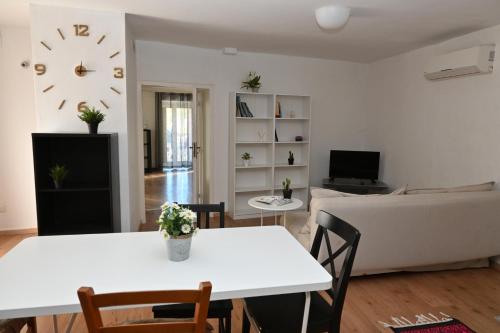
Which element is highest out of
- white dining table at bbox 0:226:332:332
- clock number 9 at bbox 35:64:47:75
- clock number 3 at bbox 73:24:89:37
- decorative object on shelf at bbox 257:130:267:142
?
clock number 3 at bbox 73:24:89:37

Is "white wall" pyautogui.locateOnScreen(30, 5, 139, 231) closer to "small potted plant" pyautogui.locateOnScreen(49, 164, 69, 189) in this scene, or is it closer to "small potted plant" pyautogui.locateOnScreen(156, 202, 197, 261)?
"small potted plant" pyautogui.locateOnScreen(49, 164, 69, 189)

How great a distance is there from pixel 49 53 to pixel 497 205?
4357 millimetres

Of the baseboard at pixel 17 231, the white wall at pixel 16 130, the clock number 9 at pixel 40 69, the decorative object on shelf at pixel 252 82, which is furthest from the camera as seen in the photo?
the decorative object on shelf at pixel 252 82

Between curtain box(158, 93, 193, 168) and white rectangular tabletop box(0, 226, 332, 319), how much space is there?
7.52m

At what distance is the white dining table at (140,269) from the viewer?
1162 mm

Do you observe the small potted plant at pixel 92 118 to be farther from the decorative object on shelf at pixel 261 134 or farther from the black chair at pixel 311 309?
the decorative object on shelf at pixel 261 134

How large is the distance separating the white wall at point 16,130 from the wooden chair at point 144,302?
365 cm

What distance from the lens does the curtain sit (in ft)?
29.8

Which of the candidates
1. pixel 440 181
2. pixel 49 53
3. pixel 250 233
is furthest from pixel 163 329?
pixel 440 181

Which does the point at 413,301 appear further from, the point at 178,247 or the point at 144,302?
the point at 144,302

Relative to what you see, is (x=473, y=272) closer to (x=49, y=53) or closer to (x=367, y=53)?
(x=367, y=53)

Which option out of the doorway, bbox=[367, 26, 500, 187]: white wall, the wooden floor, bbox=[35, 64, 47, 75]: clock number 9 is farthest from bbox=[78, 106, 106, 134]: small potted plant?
the doorway

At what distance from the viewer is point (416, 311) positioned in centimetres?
244

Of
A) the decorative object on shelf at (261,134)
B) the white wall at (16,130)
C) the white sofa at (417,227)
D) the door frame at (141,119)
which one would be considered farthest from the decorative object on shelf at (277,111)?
the white wall at (16,130)
